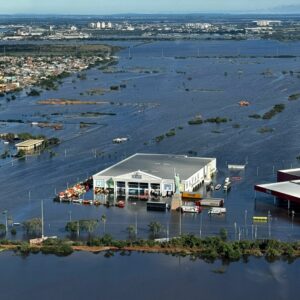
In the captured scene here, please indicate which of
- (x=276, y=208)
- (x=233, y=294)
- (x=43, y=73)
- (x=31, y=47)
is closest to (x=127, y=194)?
(x=276, y=208)

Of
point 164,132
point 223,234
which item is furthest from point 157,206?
point 164,132

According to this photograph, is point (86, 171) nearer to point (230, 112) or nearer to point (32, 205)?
point (32, 205)

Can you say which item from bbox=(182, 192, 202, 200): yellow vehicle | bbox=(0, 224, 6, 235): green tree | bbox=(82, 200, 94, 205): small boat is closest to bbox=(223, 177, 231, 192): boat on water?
bbox=(182, 192, 202, 200): yellow vehicle

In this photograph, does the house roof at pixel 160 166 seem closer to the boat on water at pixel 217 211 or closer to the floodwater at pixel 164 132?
the floodwater at pixel 164 132

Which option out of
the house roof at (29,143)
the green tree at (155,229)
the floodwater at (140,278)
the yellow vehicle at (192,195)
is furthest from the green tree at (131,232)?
the house roof at (29,143)

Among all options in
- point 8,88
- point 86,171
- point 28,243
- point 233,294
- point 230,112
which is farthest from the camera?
point 8,88

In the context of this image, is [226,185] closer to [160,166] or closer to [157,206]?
[160,166]

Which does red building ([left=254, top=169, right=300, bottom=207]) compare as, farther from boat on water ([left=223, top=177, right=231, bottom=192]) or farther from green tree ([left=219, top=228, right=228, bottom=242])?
green tree ([left=219, top=228, right=228, bottom=242])
